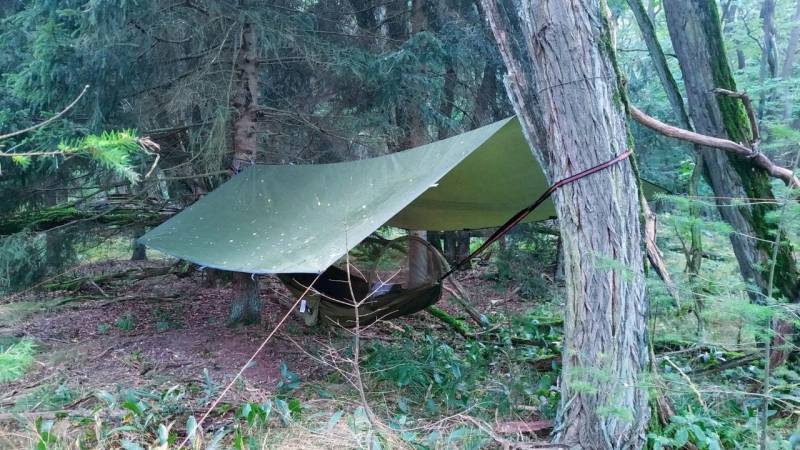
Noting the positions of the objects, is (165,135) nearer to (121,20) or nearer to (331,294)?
(121,20)

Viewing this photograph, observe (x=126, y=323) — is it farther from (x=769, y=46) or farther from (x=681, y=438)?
(x=769, y=46)

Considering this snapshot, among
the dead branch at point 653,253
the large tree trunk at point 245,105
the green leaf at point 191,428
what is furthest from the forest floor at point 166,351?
the dead branch at point 653,253

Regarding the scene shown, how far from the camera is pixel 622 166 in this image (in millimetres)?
2188

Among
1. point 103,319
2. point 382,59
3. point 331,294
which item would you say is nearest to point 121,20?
point 382,59

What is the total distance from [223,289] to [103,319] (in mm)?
1365

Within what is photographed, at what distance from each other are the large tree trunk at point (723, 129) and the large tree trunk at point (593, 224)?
1.16 meters

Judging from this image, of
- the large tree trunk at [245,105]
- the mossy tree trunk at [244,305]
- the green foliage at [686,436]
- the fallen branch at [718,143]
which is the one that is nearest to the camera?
the green foliage at [686,436]

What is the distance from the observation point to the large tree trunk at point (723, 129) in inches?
116

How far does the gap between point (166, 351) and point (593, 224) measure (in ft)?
10.2

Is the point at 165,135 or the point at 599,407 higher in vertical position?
the point at 165,135

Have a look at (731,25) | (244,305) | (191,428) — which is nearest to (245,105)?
(244,305)

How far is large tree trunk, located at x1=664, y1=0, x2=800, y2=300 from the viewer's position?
295 centimetres

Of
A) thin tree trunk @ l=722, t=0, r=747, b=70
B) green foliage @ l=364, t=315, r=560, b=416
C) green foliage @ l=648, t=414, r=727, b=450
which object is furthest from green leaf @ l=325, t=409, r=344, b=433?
thin tree trunk @ l=722, t=0, r=747, b=70

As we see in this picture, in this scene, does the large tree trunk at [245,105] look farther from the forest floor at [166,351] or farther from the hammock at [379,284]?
the hammock at [379,284]
